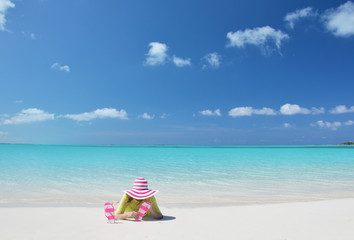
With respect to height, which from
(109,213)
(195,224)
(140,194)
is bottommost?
(195,224)

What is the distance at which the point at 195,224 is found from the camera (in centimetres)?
486

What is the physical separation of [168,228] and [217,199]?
12.5ft

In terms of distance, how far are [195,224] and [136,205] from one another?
4.32ft

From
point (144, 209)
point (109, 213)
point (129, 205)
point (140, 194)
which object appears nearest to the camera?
point (109, 213)

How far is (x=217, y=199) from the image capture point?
8055 mm

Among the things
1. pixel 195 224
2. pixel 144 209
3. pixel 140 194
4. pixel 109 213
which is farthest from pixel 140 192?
pixel 195 224

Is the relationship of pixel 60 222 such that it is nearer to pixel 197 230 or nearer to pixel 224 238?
pixel 197 230

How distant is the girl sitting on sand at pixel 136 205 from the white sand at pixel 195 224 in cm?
19

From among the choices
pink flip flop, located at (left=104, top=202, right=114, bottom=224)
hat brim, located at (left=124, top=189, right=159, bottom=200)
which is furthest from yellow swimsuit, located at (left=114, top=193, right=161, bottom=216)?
pink flip flop, located at (left=104, top=202, right=114, bottom=224)

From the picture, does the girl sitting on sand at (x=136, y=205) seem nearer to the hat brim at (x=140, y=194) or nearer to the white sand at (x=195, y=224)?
the hat brim at (x=140, y=194)

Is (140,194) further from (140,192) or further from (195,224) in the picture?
(195,224)

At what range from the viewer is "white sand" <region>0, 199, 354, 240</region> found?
4180 mm

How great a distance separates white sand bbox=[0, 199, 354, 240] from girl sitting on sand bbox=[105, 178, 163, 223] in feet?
0.61

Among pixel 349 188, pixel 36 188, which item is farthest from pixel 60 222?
pixel 349 188
